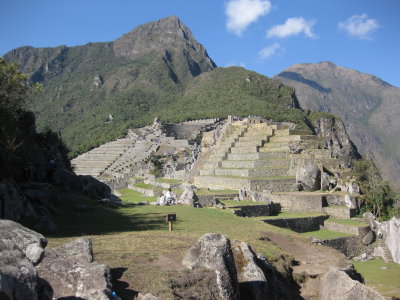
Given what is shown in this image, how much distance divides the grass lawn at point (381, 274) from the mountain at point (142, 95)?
63209mm

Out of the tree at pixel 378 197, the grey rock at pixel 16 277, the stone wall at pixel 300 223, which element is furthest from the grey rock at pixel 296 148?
the grey rock at pixel 16 277

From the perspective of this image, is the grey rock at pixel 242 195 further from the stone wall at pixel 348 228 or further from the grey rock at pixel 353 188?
the grey rock at pixel 353 188

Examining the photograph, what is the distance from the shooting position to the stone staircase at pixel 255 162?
82.0ft

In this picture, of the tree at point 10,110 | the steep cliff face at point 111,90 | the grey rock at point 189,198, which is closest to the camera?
the tree at point 10,110

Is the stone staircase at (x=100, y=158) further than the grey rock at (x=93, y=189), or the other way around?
the stone staircase at (x=100, y=158)

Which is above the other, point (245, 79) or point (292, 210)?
point (245, 79)

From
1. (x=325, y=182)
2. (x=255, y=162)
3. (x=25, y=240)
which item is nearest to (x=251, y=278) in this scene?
(x=25, y=240)

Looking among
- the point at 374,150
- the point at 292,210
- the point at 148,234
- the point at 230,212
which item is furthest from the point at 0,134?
the point at 374,150

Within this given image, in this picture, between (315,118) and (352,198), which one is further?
(315,118)

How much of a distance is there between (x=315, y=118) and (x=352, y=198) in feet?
307

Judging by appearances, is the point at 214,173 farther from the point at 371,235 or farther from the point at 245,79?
the point at 245,79

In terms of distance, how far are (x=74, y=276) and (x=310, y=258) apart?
334 inches

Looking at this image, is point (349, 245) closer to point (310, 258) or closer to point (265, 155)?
point (310, 258)

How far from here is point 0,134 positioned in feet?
40.0
